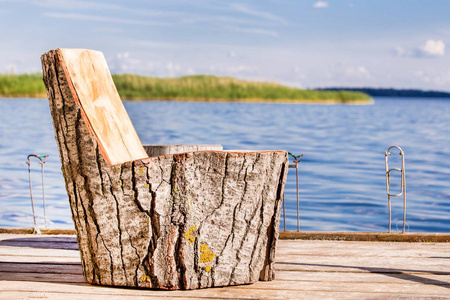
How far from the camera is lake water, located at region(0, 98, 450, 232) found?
32.0 ft

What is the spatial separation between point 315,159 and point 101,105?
14344 millimetres

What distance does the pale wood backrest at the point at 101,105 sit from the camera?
8.63ft

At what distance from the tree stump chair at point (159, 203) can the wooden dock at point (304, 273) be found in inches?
4.8

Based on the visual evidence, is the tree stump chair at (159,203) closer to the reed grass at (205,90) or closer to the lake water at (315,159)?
the lake water at (315,159)

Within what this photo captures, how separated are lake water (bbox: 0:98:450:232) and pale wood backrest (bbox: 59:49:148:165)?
172 centimetres

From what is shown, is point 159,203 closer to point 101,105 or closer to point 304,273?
point 101,105

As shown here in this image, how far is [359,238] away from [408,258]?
23.3 inches

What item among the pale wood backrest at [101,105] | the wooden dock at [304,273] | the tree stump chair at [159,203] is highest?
the pale wood backrest at [101,105]

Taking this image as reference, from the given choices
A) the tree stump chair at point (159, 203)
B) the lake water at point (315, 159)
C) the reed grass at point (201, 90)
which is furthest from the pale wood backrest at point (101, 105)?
the reed grass at point (201, 90)

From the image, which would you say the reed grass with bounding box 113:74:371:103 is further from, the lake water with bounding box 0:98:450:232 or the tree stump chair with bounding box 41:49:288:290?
the tree stump chair with bounding box 41:49:288:290

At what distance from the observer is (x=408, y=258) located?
3381 millimetres

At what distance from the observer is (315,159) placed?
55.0 ft

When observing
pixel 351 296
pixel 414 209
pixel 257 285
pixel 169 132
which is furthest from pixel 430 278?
pixel 169 132

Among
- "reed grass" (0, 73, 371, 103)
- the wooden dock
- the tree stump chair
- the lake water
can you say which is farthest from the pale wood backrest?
"reed grass" (0, 73, 371, 103)
